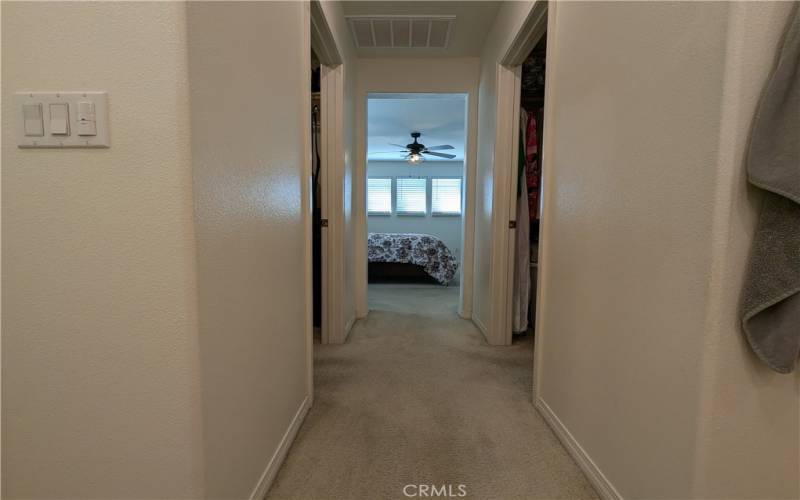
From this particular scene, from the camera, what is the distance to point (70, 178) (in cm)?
83

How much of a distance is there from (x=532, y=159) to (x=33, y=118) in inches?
108

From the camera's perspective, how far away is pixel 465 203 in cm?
345

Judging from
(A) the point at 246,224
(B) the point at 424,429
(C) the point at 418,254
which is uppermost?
(A) the point at 246,224

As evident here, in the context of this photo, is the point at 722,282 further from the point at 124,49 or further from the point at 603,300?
the point at 124,49

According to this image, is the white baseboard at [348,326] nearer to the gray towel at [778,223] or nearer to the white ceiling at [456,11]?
the white ceiling at [456,11]

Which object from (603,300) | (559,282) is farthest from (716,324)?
(559,282)

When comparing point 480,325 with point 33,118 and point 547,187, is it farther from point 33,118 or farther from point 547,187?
point 33,118

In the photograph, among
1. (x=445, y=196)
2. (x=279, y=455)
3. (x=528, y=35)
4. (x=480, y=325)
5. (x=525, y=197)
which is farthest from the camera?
(x=445, y=196)

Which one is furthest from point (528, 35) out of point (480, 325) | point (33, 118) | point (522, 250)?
point (33, 118)

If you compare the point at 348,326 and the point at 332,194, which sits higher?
the point at 332,194

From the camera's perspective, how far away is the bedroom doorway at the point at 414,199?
4.45m

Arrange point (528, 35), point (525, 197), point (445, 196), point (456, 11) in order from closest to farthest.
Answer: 1. point (528, 35)
2. point (456, 11)
3. point (525, 197)
4. point (445, 196)

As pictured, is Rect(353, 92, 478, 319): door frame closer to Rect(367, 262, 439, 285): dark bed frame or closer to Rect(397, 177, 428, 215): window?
Rect(367, 262, 439, 285): dark bed frame

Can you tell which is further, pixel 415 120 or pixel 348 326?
pixel 415 120
